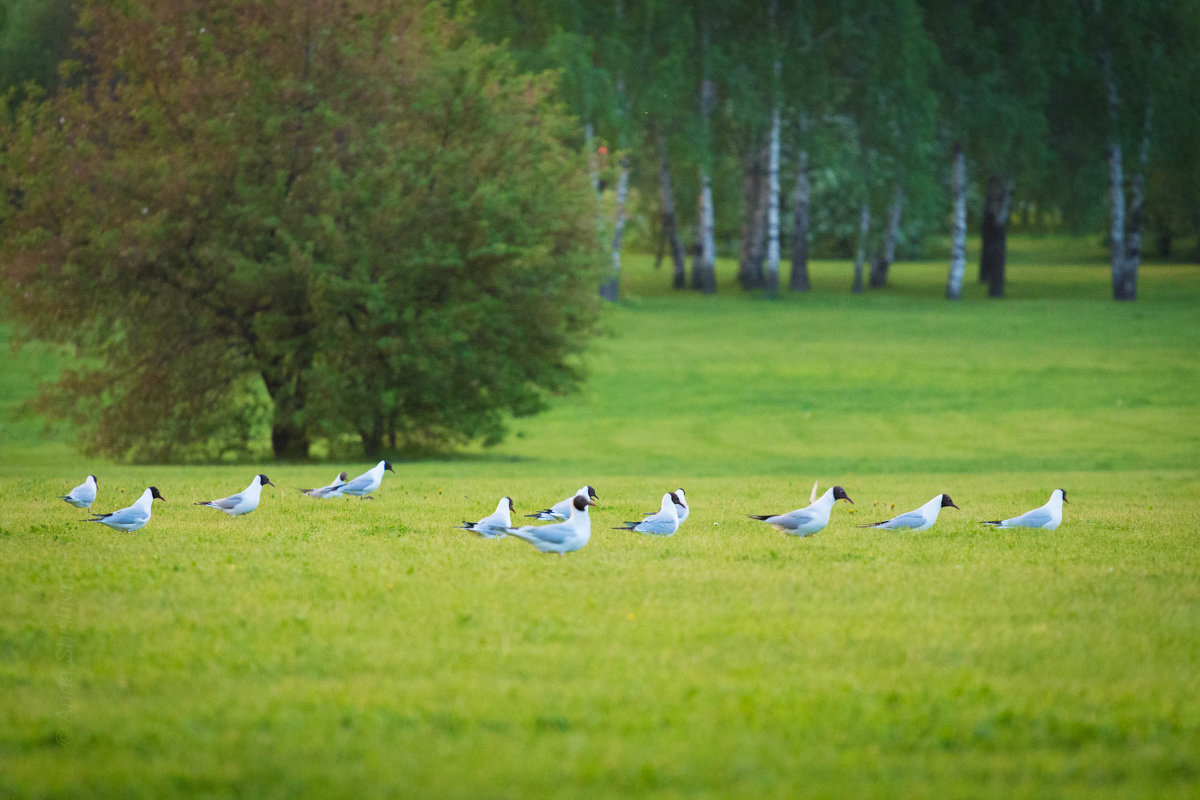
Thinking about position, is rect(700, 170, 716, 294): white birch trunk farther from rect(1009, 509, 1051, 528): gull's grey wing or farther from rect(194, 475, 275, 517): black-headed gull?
rect(194, 475, 275, 517): black-headed gull

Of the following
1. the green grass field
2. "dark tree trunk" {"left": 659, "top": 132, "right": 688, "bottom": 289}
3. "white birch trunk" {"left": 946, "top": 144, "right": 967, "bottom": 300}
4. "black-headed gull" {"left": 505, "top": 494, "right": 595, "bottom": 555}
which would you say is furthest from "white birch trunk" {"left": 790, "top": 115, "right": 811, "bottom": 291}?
"black-headed gull" {"left": 505, "top": 494, "right": 595, "bottom": 555}

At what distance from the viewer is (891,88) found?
54094 mm

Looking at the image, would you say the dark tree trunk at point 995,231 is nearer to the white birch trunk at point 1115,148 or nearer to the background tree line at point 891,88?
the background tree line at point 891,88

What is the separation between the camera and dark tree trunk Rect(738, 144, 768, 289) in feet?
205

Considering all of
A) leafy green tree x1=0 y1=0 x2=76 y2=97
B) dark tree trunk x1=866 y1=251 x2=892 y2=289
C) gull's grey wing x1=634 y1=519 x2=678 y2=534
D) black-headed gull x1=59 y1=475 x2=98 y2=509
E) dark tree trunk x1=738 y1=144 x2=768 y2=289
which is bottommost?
black-headed gull x1=59 y1=475 x2=98 y2=509

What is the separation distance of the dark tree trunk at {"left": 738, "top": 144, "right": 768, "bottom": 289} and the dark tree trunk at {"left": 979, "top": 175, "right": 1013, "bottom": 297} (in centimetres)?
1214

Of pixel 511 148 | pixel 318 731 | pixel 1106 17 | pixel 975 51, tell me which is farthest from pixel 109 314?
pixel 1106 17

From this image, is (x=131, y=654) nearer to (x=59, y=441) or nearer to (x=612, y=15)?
(x=59, y=441)

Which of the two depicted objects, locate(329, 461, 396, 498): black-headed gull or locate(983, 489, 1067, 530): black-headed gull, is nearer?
locate(983, 489, 1067, 530): black-headed gull

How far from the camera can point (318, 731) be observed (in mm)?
6801

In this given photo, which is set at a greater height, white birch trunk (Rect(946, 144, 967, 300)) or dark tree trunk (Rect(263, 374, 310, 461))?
white birch trunk (Rect(946, 144, 967, 300))

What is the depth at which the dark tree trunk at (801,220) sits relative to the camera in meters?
59.1

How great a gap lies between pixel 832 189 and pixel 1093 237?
42.2 meters

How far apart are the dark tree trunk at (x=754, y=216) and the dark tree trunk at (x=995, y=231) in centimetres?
1214
